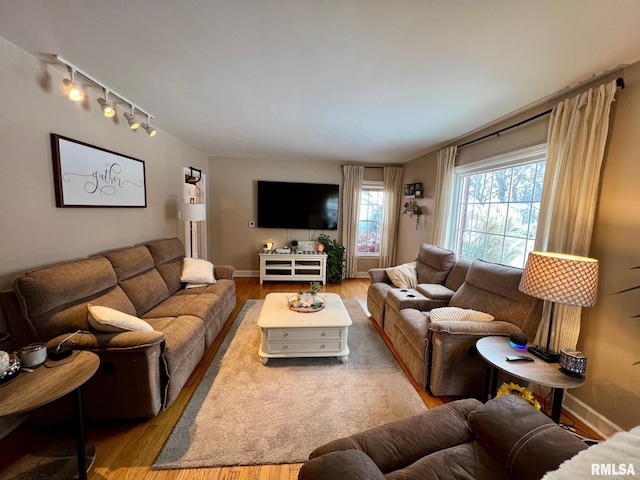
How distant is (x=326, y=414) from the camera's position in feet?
6.06

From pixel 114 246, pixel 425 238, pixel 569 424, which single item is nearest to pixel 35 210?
pixel 114 246

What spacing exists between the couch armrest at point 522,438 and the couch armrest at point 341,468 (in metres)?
0.54

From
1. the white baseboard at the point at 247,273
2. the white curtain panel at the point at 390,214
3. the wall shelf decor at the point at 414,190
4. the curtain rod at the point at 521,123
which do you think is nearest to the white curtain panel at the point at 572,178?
the curtain rod at the point at 521,123

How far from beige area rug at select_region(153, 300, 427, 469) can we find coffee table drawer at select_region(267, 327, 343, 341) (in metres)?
0.27

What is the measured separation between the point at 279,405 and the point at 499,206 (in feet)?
9.79

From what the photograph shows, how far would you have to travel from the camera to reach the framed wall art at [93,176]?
76.7 inches

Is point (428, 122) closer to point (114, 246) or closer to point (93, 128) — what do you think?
point (93, 128)

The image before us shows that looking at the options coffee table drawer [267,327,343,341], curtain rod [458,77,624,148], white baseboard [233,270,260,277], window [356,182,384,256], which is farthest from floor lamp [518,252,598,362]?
white baseboard [233,270,260,277]

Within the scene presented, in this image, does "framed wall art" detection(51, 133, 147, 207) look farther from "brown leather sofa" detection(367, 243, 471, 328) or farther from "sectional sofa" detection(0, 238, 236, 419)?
"brown leather sofa" detection(367, 243, 471, 328)

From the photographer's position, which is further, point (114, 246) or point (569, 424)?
point (114, 246)

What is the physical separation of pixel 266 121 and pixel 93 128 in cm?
158

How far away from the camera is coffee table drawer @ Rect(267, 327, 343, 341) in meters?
2.38

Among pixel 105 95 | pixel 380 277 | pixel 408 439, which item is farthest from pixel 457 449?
pixel 105 95

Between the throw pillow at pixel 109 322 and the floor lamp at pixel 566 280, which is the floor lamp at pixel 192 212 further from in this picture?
the floor lamp at pixel 566 280
